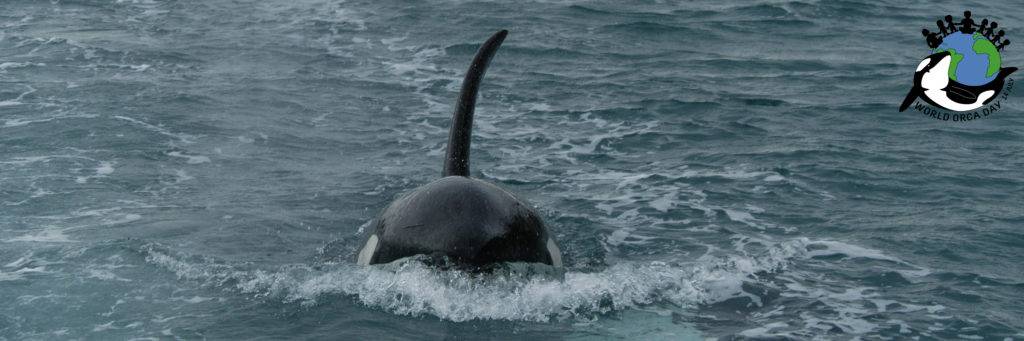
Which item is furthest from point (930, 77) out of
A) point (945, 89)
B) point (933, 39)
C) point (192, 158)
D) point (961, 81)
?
point (192, 158)

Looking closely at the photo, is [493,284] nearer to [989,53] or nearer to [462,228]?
[462,228]

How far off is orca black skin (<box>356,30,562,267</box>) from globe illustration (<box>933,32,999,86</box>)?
1046cm

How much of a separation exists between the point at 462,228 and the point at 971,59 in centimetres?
1169

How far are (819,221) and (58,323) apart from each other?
787 centimetres

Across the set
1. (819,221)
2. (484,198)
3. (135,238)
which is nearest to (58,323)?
(135,238)

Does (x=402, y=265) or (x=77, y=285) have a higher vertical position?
(x=402, y=265)

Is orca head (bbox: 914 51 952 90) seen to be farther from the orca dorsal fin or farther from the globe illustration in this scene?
the orca dorsal fin

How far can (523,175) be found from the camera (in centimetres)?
1341

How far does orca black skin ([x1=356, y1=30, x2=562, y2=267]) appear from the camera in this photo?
7.45 m

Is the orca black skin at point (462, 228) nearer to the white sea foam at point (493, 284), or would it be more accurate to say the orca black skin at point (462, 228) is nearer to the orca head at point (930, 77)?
the white sea foam at point (493, 284)

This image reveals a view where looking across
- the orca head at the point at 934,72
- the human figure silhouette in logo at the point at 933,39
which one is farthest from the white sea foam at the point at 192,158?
the human figure silhouette in logo at the point at 933,39

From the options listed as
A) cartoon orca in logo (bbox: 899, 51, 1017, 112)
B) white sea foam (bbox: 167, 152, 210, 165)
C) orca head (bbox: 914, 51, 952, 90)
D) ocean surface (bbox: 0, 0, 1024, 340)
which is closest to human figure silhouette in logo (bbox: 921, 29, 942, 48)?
ocean surface (bbox: 0, 0, 1024, 340)

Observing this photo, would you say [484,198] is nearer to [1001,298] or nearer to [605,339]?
[605,339]

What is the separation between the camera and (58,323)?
26.6 feet
